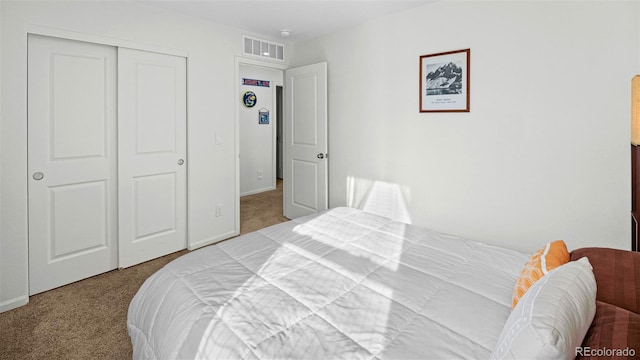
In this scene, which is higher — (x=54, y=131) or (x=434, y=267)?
(x=54, y=131)

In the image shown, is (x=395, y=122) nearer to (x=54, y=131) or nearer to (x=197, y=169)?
(x=197, y=169)

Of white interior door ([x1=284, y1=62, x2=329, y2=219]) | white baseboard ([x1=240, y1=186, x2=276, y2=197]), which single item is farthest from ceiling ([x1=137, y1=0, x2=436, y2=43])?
white baseboard ([x1=240, y1=186, x2=276, y2=197])

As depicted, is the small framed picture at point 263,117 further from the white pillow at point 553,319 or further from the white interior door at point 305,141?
the white pillow at point 553,319

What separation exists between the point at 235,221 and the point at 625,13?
3.87 m

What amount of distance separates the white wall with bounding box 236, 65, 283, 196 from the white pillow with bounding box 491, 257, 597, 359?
5605 millimetres

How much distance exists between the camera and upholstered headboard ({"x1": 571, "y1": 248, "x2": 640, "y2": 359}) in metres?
0.77

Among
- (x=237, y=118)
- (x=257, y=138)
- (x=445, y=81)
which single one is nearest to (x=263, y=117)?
(x=257, y=138)

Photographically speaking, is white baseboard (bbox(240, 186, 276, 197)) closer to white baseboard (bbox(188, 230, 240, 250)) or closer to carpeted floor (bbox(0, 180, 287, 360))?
white baseboard (bbox(188, 230, 240, 250))

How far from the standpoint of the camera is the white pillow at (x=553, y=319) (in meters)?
0.75

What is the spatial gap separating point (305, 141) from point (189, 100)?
1.47 metres

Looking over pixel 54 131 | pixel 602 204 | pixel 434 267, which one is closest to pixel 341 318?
pixel 434 267

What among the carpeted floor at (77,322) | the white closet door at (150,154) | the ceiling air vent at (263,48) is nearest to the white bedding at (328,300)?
the carpeted floor at (77,322)

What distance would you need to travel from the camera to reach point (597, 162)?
7.42 ft

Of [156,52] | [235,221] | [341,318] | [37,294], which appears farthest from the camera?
[235,221]
